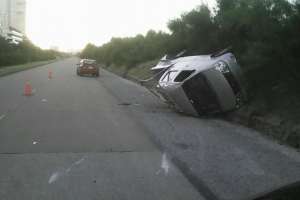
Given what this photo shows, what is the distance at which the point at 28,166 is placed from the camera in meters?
7.64

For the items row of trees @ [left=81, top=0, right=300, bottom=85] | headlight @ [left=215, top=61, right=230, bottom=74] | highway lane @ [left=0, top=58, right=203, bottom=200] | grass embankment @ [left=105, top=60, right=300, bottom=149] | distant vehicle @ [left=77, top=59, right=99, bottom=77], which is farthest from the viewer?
distant vehicle @ [left=77, top=59, right=99, bottom=77]

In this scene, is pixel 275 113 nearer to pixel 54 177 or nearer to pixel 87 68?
pixel 54 177

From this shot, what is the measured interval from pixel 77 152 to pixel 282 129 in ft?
16.5

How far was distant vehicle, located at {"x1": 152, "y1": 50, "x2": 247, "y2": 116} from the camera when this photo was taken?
13742mm

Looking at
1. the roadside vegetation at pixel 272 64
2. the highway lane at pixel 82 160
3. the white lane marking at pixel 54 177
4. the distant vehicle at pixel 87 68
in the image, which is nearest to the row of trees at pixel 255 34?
the roadside vegetation at pixel 272 64

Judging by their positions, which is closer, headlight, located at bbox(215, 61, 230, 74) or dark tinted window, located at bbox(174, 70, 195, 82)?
headlight, located at bbox(215, 61, 230, 74)

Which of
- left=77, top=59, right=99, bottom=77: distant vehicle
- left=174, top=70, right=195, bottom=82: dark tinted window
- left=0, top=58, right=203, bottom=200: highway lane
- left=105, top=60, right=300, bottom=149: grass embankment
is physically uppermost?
left=174, top=70, right=195, bottom=82: dark tinted window

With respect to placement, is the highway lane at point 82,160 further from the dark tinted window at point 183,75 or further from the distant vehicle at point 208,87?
the dark tinted window at point 183,75

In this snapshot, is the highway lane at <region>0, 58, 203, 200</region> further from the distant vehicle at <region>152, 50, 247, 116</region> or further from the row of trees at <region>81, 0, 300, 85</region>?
the row of trees at <region>81, 0, 300, 85</region>

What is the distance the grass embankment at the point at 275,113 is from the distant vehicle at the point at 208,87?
0.50 m

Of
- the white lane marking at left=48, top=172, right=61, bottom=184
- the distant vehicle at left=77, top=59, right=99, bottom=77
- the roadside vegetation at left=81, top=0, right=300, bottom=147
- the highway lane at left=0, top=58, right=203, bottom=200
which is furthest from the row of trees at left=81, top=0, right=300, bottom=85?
the distant vehicle at left=77, top=59, right=99, bottom=77

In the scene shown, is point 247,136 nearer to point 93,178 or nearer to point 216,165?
point 216,165

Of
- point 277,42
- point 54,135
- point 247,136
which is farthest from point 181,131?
point 277,42

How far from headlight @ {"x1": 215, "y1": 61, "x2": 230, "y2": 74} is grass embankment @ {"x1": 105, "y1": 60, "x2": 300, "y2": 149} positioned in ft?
3.80
